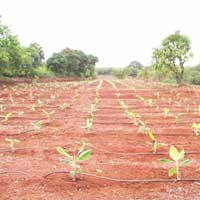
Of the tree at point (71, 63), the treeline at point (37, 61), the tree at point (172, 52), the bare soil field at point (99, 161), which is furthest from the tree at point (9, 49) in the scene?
the tree at point (71, 63)

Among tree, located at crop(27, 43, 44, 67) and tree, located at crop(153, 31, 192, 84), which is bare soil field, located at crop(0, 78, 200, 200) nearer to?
tree, located at crop(153, 31, 192, 84)

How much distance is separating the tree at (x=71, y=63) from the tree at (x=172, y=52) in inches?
888

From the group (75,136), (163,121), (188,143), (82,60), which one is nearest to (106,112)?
(163,121)

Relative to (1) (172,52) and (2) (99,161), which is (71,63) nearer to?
(1) (172,52)

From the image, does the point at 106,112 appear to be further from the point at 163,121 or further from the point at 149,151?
the point at 149,151

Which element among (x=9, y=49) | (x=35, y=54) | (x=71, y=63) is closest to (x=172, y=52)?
(x=9, y=49)

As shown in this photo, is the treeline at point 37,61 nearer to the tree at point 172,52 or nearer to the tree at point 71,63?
the tree at point 71,63

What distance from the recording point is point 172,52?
85.4 ft

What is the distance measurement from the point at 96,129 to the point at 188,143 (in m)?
2.29

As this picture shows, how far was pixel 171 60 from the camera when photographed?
87.3 ft

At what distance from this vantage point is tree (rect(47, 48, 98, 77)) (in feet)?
158

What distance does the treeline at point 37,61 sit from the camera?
1045 inches

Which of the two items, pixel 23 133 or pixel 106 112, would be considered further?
pixel 106 112

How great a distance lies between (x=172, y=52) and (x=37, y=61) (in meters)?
20.9
